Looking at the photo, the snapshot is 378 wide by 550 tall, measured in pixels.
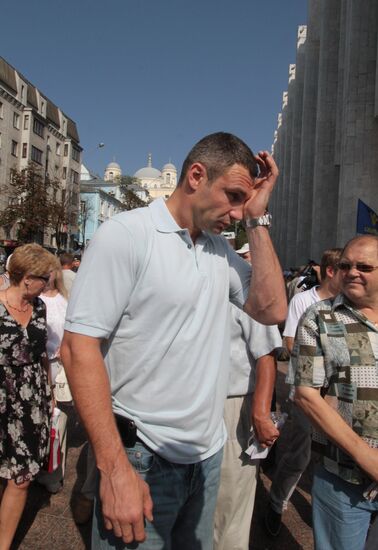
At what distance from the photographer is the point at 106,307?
1.64m

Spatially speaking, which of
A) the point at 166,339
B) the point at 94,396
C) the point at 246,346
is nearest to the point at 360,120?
the point at 246,346

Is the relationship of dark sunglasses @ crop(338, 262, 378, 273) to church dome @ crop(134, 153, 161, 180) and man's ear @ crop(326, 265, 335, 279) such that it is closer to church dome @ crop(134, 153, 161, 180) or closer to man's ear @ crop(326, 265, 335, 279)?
man's ear @ crop(326, 265, 335, 279)

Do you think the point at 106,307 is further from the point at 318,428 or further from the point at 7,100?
the point at 7,100

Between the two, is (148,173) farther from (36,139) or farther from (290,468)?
(290,468)

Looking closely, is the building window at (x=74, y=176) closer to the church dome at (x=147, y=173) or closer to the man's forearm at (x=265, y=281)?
the man's forearm at (x=265, y=281)

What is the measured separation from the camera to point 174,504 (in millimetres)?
1913

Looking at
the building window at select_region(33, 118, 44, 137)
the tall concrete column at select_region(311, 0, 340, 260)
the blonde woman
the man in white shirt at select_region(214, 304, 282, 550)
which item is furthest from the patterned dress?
the building window at select_region(33, 118, 44, 137)

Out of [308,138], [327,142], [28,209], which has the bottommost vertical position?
[28,209]

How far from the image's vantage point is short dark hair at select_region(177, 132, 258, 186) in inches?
74.3

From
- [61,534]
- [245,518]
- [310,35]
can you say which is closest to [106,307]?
[245,518]

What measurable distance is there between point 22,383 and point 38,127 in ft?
169

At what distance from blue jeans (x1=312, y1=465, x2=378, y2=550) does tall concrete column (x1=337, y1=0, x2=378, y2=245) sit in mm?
17107

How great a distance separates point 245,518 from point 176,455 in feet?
4.84

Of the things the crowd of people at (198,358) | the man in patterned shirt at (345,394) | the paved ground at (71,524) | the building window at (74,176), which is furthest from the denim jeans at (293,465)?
the building window at (74,176)
